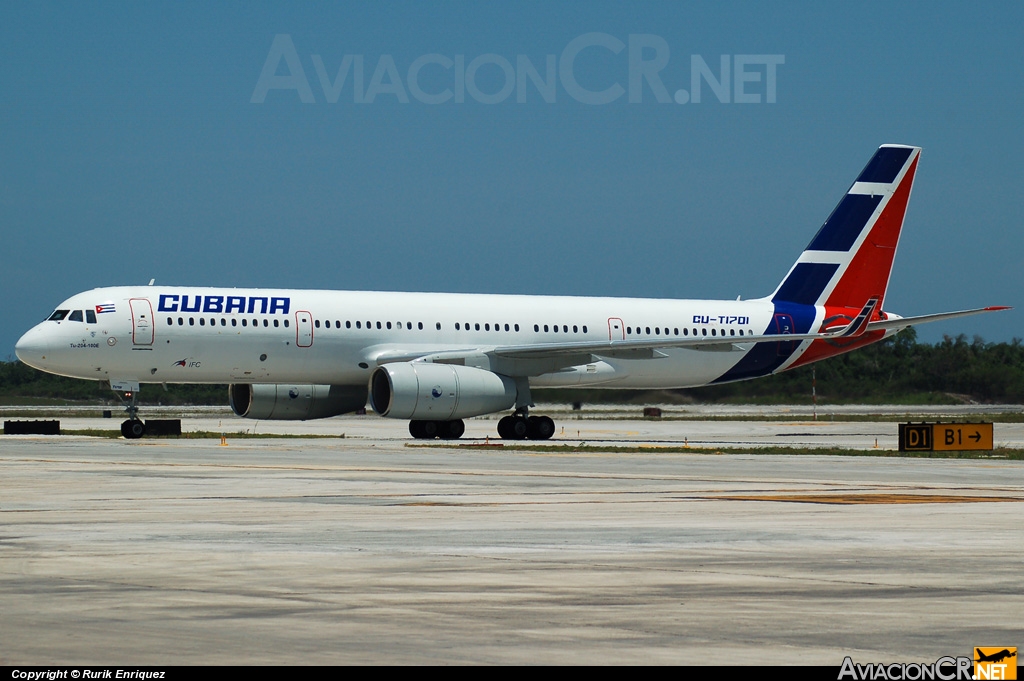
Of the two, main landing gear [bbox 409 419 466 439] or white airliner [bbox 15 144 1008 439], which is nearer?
white airliner [bbox 15 144 1008 439]

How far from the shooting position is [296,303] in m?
39.1

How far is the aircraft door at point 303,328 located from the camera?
38.7m

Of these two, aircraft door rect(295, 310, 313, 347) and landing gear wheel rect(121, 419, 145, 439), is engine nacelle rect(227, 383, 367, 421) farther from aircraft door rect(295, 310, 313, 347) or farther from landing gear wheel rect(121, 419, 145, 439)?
landing gear wheel rect(121, 419, 145, 439)

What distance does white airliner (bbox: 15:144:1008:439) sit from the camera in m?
37.4

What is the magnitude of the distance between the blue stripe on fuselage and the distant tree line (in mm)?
18678

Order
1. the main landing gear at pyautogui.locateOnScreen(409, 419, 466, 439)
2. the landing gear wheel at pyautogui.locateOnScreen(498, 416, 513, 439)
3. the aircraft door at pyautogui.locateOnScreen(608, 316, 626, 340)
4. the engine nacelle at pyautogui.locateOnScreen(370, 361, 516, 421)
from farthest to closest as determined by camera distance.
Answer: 1. the aircraft door at pyautogui.locateOnScreen(608, 316, 626, 340)
2. the main landing gear at pyautogui.locateOnScreen(409, 419, 466, 439)
3. the landing gear wheel at pyautogui.locateOnScreen(498, 416, 513, 439)
4. the engine nacelle at pyautogui.locateOnScreen(370, 361, 516, 421)

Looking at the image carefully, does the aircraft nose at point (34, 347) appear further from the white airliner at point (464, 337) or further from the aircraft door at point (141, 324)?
the aircraft door at point (141, 324)

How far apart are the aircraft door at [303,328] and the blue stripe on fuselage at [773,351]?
43.6ft

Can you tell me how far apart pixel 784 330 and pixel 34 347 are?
2141cm

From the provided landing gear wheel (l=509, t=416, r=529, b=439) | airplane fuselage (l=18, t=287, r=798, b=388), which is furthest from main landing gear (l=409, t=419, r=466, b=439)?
airplane fuselage (l=18, t=287, r=798, b=388)

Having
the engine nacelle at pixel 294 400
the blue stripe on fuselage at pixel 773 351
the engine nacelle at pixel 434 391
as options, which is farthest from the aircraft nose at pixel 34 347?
the blue stripe on fuselage at pixel 773 351

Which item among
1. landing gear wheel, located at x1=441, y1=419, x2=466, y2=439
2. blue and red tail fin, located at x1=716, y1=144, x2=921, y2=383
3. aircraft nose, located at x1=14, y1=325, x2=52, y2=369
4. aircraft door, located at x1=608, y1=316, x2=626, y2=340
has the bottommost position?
landing gear wheel, located at x1=441, y1=419, x2=466, y2=439

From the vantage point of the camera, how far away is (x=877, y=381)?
77.2m

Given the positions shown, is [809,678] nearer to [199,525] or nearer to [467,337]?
[199,525]
